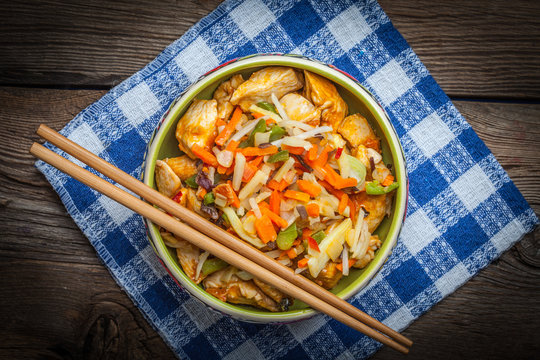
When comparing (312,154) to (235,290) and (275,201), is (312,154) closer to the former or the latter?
(275,201)

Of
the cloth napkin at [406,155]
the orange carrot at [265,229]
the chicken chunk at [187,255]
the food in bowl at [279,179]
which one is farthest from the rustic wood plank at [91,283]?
the orange carrot at [265,229]

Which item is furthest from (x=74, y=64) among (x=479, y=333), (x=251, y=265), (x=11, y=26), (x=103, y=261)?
(x=479, y=333)

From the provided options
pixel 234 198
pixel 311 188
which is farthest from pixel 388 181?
pixel 234 198

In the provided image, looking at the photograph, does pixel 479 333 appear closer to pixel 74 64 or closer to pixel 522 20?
pixel 522 20

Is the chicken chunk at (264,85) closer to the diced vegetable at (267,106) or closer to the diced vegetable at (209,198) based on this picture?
the diced vegetable at (267,106)

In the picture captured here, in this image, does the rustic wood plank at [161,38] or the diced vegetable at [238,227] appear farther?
the rustic wood plank at [161,38]

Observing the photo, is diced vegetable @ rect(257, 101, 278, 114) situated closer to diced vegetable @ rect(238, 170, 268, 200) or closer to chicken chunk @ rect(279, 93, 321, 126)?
chicken chunk @ rect(279, 93, 321, 126)
